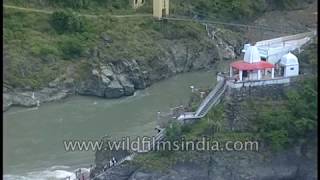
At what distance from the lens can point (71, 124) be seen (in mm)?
17016

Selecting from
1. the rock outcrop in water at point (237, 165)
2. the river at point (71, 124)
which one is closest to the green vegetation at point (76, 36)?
the river at point (71, 124)

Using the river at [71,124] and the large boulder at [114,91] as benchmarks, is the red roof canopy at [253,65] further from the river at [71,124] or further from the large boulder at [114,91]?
the large boulder at [114,91]

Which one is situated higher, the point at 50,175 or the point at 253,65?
the point at 253,65

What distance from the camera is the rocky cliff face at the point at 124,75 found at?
1914 cm

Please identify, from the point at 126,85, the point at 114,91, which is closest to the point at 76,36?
the point at 126,85

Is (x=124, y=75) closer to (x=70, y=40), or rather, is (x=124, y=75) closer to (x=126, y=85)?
(x=126, y=85)

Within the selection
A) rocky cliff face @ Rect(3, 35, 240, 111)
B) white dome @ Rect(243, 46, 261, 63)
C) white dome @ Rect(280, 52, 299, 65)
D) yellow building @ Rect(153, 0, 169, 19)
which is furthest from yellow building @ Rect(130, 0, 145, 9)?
white dome @ Rect(280, 52, 299, 65)

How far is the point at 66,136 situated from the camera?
1605cm

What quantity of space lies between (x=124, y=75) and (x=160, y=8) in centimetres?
337

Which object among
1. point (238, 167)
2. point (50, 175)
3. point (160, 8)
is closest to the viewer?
point (238, 167)

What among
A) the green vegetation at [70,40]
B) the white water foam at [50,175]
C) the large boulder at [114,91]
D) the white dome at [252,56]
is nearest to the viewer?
the white water foam at [50,175]

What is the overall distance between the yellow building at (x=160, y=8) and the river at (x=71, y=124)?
2.58 meters

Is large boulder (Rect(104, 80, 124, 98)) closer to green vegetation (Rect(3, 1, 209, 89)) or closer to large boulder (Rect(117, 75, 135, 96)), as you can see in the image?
large boulder (Rect(117, 75, 135, 96))

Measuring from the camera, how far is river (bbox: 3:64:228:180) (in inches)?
567
